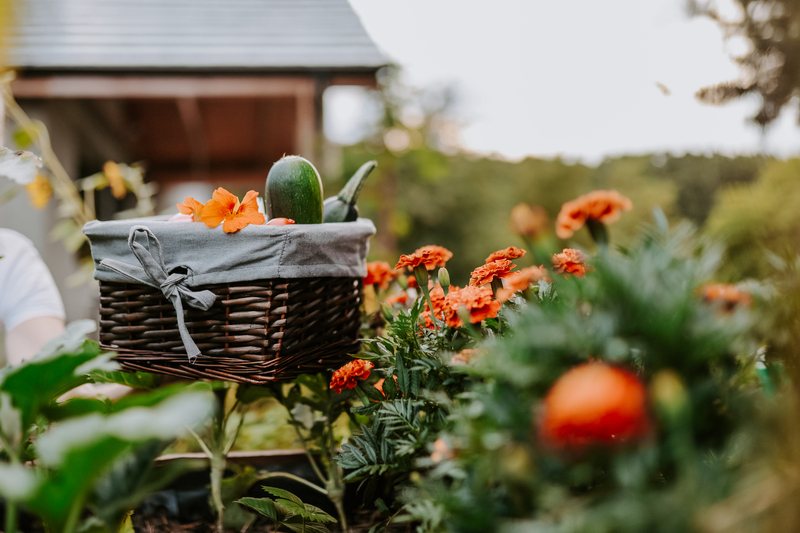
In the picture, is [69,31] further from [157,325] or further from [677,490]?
[677,490]

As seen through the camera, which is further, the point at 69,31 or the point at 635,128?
the point at 69,31

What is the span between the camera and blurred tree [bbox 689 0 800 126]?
0.68 meters

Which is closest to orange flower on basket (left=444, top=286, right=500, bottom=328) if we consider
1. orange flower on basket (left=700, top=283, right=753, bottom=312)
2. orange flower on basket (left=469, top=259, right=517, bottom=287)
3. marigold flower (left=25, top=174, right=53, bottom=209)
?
orange flower on basket (left=469, top=259, right=517, bottom=287)

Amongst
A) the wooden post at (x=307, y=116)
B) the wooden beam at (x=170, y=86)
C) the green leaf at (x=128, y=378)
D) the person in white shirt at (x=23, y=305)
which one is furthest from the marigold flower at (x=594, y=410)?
the wooden beam at (x=170, y=86)

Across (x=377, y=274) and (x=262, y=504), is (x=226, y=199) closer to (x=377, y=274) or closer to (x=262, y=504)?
(x=377, y=274)

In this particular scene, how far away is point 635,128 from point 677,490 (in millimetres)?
3407

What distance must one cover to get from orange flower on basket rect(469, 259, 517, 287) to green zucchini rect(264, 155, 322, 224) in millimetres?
349

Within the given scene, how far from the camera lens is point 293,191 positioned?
3.00 ft

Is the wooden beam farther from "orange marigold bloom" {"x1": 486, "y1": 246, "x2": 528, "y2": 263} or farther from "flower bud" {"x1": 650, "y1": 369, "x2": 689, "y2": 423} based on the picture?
"flower bud" {"x1": 650, "y1": 369, "x2": 689, "y2": 423}

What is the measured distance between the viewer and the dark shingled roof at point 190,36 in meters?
3.38

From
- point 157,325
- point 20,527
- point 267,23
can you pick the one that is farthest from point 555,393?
point 267,23

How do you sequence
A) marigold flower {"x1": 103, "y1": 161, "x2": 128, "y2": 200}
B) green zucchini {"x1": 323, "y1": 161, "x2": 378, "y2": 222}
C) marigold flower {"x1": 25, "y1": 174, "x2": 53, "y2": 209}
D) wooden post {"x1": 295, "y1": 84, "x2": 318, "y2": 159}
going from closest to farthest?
green zucchini {"x1": 323, "y1": 161, "x2": 378, "y2": 222}, marigold flower {"x1": 25, "y1": 174, "x2": 53, "y2": 209}, marigold flower {"x1": 103, "y1": 161, "x2": 128, "y2": 200}, wooden post {"x1": 295, "y1": 84, "x2": 318, "y2": 159}

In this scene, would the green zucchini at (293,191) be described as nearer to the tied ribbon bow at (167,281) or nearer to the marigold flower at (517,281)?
the tied ribbon bow at (167,281)

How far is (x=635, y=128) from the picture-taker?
129 inches
